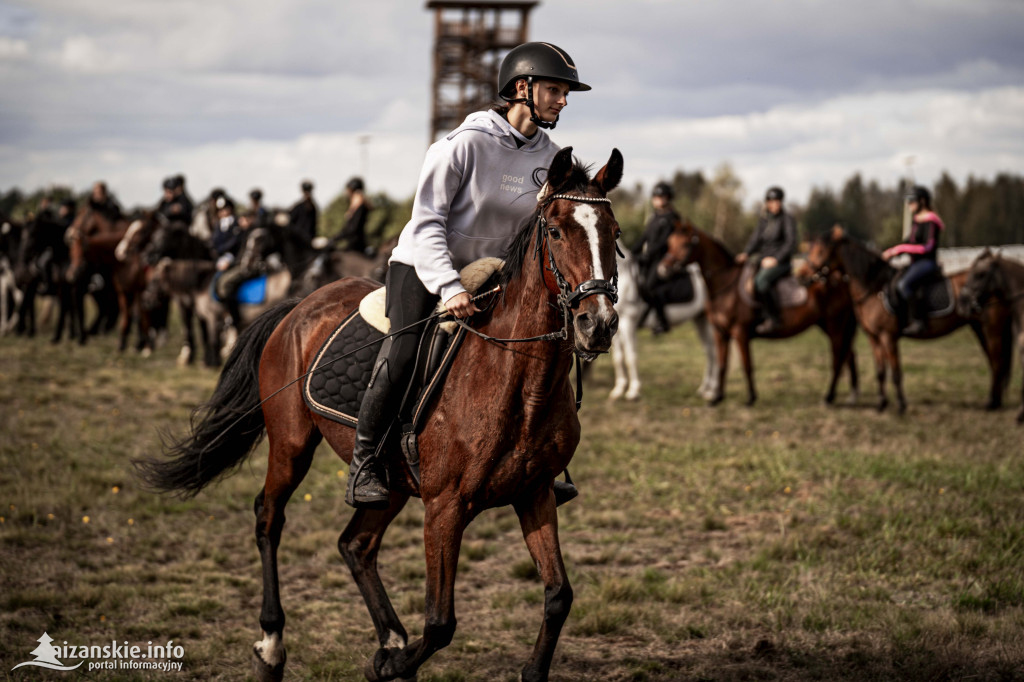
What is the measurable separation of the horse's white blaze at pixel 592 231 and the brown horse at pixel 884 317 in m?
9.71

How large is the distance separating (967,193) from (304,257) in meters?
74.2

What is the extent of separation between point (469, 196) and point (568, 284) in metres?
0.77

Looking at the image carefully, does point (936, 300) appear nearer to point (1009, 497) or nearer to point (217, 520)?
point (1009, 497)

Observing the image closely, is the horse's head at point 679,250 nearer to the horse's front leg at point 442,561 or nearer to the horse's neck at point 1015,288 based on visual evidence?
the horse's neck at point 1015,288

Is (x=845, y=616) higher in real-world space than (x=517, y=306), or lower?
lower

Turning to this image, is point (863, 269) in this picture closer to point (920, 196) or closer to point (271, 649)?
point (920, 196)

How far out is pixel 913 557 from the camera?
19.5 feet

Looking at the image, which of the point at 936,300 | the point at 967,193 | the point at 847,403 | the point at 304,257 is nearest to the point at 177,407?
the point at 304,257

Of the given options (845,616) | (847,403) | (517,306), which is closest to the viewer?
(517,306)

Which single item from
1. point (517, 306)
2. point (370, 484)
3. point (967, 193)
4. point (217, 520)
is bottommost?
point (217, 520)

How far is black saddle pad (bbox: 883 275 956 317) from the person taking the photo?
1173 centimetres

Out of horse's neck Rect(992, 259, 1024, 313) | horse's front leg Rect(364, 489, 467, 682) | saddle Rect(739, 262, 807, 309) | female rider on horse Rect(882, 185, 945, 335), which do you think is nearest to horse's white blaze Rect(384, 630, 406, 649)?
horse's front leg Rect(364, 489, 467, 682)

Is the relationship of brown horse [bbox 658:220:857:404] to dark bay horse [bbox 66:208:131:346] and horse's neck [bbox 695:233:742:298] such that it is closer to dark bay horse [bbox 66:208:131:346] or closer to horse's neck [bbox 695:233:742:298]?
Result: horse's neck [bbox 695:233:742:298]

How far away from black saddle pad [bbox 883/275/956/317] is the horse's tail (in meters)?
9.59
